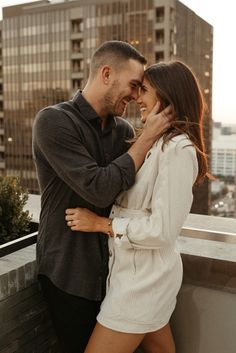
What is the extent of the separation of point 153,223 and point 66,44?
207 feet

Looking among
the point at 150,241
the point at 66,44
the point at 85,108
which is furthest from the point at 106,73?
the point at 66,44

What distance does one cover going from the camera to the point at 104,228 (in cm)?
186

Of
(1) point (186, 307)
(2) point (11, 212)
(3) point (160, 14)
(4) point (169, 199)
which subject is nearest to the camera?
(4) point (169, 199)

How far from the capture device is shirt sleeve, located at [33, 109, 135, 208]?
176 centimetres

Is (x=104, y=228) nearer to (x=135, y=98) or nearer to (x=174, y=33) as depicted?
(x=135, y=98)

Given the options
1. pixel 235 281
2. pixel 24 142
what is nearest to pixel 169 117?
pixel 235 281

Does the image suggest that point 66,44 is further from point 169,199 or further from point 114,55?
point 169,199

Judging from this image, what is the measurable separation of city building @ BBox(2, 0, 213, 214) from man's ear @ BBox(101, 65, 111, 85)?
5217 cm

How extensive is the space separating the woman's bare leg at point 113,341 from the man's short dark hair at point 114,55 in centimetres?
122

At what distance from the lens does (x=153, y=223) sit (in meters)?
1.67

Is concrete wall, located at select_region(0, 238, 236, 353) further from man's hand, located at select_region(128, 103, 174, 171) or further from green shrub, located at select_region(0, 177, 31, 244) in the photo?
man's hand, located at select_region(128, 103, 174, 171)

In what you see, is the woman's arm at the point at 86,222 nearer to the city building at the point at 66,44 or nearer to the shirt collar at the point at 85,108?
the shirt collar at the point at 85,108

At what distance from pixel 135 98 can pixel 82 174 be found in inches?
21.6

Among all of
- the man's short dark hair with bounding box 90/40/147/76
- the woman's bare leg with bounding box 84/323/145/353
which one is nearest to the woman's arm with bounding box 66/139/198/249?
the woman's bare leg with bounding box 84/323/145/353
